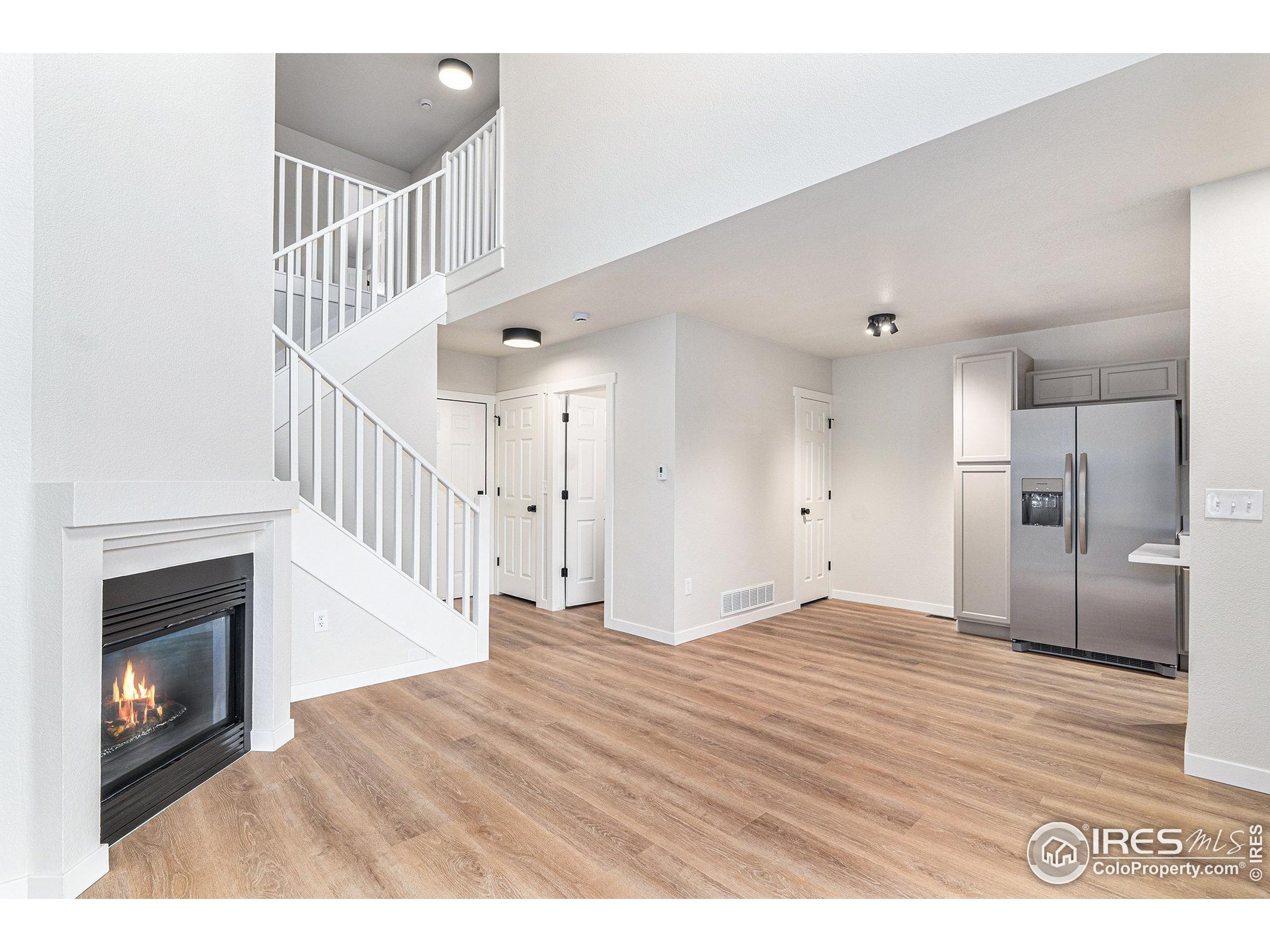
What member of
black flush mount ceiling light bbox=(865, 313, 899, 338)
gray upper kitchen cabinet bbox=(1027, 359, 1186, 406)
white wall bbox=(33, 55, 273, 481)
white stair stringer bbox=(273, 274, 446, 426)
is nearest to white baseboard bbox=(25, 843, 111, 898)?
white wall bbox=(33, 55, 273, 481)

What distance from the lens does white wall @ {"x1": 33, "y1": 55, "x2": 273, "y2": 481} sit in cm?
186

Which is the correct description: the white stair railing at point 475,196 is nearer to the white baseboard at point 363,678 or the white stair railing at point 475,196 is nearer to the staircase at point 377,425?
the staircase at point 377,425

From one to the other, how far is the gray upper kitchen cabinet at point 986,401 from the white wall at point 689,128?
2.89 meters

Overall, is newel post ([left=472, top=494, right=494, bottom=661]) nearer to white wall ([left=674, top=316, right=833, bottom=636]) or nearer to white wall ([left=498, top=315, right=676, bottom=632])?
white wall ([left=498, top=315, right=676, bottom=632])

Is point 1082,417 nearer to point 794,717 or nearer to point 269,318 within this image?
point 794,717

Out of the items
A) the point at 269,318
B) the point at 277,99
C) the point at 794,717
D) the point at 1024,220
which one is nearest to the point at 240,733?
the point at 269,318

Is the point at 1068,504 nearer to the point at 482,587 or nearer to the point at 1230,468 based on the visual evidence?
the point at 1230,468

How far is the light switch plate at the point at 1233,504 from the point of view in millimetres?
2387

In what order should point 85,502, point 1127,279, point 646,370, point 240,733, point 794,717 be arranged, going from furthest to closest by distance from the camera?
point 646,370
point 1127,279
point 794,717
point 240,733
point 85,502

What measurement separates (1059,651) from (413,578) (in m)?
4.41

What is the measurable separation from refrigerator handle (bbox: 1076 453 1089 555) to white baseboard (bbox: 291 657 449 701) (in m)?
4.26

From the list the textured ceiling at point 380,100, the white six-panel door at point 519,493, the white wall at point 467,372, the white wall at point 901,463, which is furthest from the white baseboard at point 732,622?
the textured ceiling at point 380,100

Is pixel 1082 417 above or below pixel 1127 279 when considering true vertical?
below
